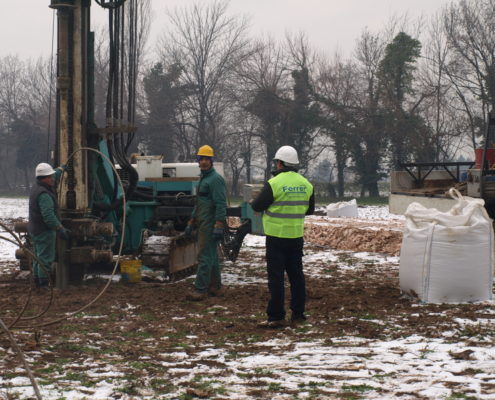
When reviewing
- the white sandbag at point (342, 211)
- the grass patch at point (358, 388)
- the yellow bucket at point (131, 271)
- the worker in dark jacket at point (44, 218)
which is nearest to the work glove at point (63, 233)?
the worker in dark jacket at point (44, 218)

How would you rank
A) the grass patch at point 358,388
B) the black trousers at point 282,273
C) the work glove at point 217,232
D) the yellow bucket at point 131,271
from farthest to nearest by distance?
the yellow bucket at point 131,271 → the work glove at point 217,232 → the black trousers at point 282,273 → the grass patch at point 358,388

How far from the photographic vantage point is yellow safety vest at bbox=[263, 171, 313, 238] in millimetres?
7324

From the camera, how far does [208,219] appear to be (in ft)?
29.9

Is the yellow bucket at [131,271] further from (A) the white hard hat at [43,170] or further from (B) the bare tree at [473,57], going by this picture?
(B) the bare tree at [473,57]

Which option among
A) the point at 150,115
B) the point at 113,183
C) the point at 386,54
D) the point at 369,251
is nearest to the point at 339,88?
the point at 386,54

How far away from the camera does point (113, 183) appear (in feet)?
34.7

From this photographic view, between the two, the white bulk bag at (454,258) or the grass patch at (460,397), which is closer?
the grass patch at (460,397)

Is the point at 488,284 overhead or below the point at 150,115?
below

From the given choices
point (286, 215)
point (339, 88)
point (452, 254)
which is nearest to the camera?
point (286, 215)

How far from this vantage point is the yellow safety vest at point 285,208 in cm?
732

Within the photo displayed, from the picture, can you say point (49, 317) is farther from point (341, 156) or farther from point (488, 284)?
point (341, 156)

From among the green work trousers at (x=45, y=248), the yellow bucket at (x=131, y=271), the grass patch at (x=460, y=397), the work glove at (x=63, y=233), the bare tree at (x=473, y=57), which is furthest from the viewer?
the bare tree at (x=473, y=57)

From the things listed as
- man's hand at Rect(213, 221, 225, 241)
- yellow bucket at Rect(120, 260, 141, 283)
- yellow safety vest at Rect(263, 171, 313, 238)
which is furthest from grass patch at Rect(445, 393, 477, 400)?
yellow bucket at Rect(120, 260, 141, 283)

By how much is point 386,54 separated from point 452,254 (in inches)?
1434
